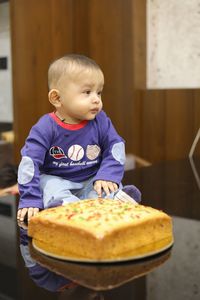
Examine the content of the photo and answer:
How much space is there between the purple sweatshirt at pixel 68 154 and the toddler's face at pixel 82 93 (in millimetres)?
39

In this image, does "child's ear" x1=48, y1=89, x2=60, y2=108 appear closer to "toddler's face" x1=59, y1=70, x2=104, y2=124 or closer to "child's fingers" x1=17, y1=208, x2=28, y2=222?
"toddler's face" x1=59, y1=70, x2=104, y2=124

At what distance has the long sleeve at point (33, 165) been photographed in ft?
3.05

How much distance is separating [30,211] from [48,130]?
18 centimetres

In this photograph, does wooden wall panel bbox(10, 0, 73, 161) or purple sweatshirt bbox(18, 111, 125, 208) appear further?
wooden wall panel bbox(10, 0, 73, 161)

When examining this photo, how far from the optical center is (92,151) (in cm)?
103

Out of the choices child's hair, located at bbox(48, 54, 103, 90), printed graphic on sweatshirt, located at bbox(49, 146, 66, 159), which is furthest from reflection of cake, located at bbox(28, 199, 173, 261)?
child's hair, located at bbox(48, 54, 103, 90)

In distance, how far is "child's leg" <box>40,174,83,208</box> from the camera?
91cm

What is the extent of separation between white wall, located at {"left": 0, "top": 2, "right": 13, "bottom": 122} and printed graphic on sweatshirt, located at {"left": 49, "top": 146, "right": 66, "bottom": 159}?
94.4 inches

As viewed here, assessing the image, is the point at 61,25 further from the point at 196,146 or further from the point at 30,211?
the point at 30,211

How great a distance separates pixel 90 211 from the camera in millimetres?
733

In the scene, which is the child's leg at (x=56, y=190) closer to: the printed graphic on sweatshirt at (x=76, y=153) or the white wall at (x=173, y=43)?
the printed graphic on sweatshirt at (x=76, y=153)

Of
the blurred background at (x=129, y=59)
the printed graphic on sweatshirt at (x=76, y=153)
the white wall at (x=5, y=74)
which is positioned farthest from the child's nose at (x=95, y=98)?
the white wall at (x=5, y=74)

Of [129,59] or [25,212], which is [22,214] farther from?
[129,59]

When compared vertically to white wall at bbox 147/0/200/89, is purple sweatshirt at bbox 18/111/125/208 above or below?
below
